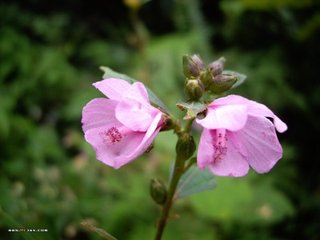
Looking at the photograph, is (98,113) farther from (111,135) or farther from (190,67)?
(190,67)

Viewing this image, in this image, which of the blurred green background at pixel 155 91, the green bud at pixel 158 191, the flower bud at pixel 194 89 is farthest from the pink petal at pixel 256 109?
the blurred green background at pixel 155 91

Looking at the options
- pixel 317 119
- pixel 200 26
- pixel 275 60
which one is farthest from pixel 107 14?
pixel 317 119

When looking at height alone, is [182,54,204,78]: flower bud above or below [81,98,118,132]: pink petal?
above

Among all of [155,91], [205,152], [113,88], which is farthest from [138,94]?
[155,91]

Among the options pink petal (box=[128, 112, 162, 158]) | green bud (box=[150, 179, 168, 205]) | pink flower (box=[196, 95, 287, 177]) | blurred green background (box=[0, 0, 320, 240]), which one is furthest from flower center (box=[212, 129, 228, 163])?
blurred green background (box=[0, 0, 320, 240])

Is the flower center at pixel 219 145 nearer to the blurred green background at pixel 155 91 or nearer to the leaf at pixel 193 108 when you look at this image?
the leaf at pixel 193 108

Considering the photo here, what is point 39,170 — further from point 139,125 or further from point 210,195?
point 139,125

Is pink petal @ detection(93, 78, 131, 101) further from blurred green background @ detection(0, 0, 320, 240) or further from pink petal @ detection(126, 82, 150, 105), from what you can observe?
blurred green background @ detection(0, 0, 320, 240)
